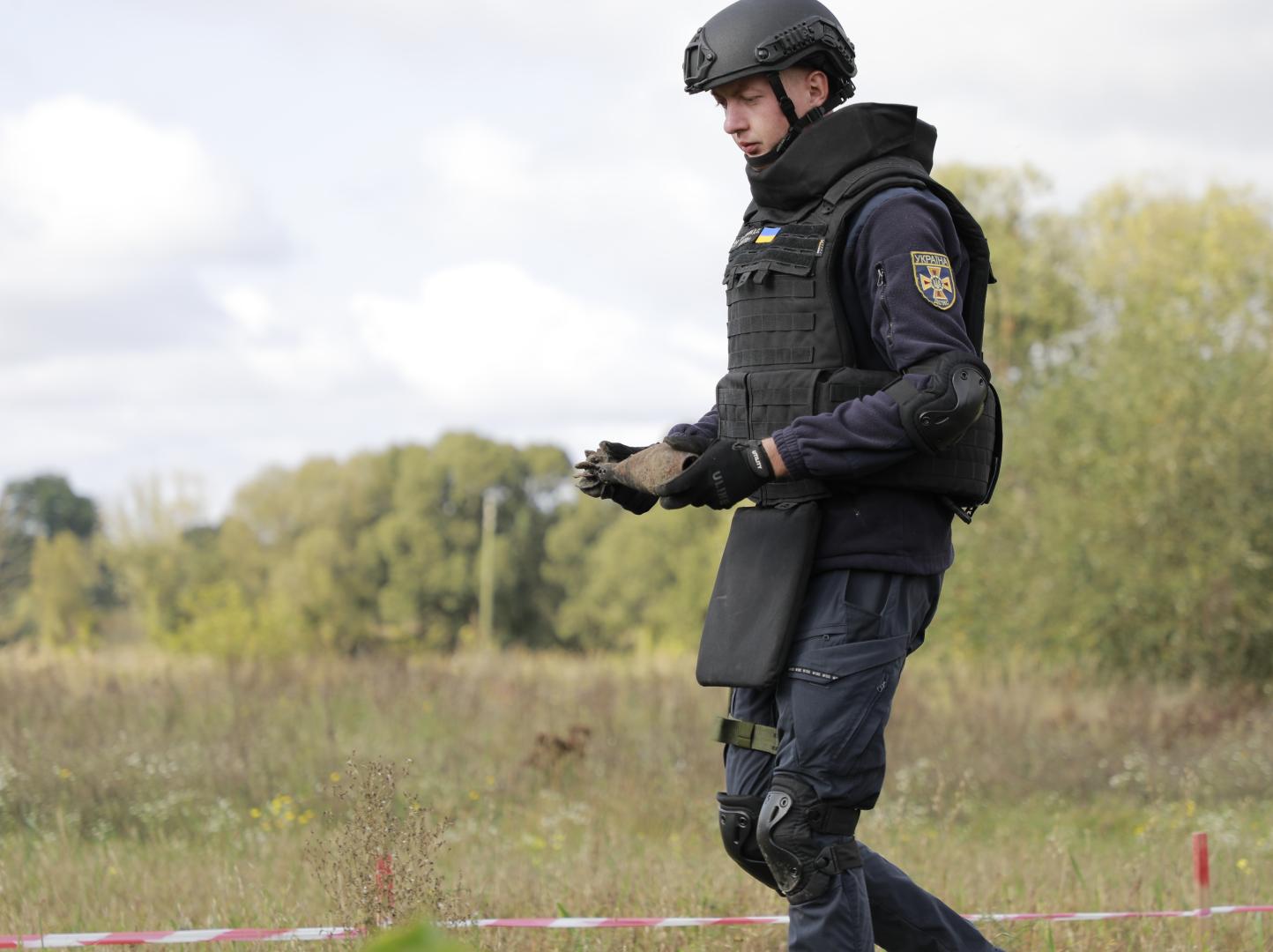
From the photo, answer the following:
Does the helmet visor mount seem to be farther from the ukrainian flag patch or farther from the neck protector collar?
the ukrainian flag patch

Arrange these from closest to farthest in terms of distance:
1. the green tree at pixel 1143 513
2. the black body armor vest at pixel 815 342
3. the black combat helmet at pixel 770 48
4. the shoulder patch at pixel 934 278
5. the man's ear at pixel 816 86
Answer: the shoulder patch at pixel 934 278 < the black body armor vest at pixel 815 342 < the black combat helmet at pixel 770 48 < the man's ear at pixel 816 86 < the green tree at pixel 1143 513

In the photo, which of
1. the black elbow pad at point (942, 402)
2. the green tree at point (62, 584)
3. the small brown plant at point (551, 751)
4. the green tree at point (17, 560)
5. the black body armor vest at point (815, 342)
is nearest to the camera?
the black elbow pad at point (942, 402)

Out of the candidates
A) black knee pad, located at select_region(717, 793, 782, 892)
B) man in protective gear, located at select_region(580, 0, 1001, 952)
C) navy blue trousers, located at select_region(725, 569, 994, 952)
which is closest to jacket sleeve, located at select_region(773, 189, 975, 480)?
man in protective gear, located at select_region(580, 0, 1001, 952)

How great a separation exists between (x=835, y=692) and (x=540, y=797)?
5327mm

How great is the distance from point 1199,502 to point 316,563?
4775 cm

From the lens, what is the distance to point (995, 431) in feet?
11.2

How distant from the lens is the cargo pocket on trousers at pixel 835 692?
311 centimetres

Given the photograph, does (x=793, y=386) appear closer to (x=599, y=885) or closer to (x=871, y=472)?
(x=871, y=472)

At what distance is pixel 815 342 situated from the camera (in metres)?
3.29

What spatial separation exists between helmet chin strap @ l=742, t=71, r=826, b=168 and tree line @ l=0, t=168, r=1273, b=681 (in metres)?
11.5

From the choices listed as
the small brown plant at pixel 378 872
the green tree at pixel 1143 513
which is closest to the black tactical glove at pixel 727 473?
the small brown plant at pixel 378 872

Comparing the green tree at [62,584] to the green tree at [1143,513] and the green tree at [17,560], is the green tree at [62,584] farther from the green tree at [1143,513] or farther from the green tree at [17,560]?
the green tree at [1143,513]

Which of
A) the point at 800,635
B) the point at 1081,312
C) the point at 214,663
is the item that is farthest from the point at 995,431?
the point at 1081,312

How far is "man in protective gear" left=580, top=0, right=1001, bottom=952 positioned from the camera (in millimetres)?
3115
